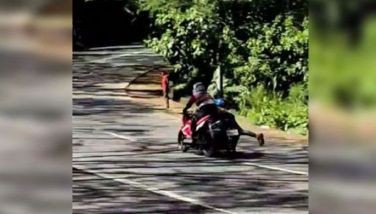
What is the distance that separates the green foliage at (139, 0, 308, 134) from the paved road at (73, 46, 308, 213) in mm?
325

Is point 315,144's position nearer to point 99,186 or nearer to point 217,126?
point 99,186

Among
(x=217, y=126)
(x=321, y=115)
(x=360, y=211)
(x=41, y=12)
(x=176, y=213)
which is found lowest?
(x=176, y=213)

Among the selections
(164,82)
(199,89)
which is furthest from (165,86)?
(199,89)

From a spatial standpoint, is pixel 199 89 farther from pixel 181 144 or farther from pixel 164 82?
pixel 164 82

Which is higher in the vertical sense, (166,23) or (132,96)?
(166,23)

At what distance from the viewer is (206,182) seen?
3.41m

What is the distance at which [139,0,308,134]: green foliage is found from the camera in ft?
14.4

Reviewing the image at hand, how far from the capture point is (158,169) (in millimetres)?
3648

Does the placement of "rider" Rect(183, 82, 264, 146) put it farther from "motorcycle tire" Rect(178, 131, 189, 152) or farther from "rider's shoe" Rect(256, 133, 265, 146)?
"motorcycle tire" Rect(178, 131, 189, 152)

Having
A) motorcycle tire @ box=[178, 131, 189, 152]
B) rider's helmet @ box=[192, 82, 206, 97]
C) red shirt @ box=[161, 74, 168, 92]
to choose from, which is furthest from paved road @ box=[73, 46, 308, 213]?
rider's helmet @ box=[192, 82, 206, 97]

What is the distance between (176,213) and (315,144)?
221 centimetres

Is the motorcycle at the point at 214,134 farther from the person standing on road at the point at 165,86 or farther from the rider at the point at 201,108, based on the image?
the person standing on road at the point at 165,86

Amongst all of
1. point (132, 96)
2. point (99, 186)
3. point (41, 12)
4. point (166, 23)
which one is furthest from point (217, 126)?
point (41, 12)

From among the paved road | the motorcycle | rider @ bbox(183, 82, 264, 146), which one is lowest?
the paved road
